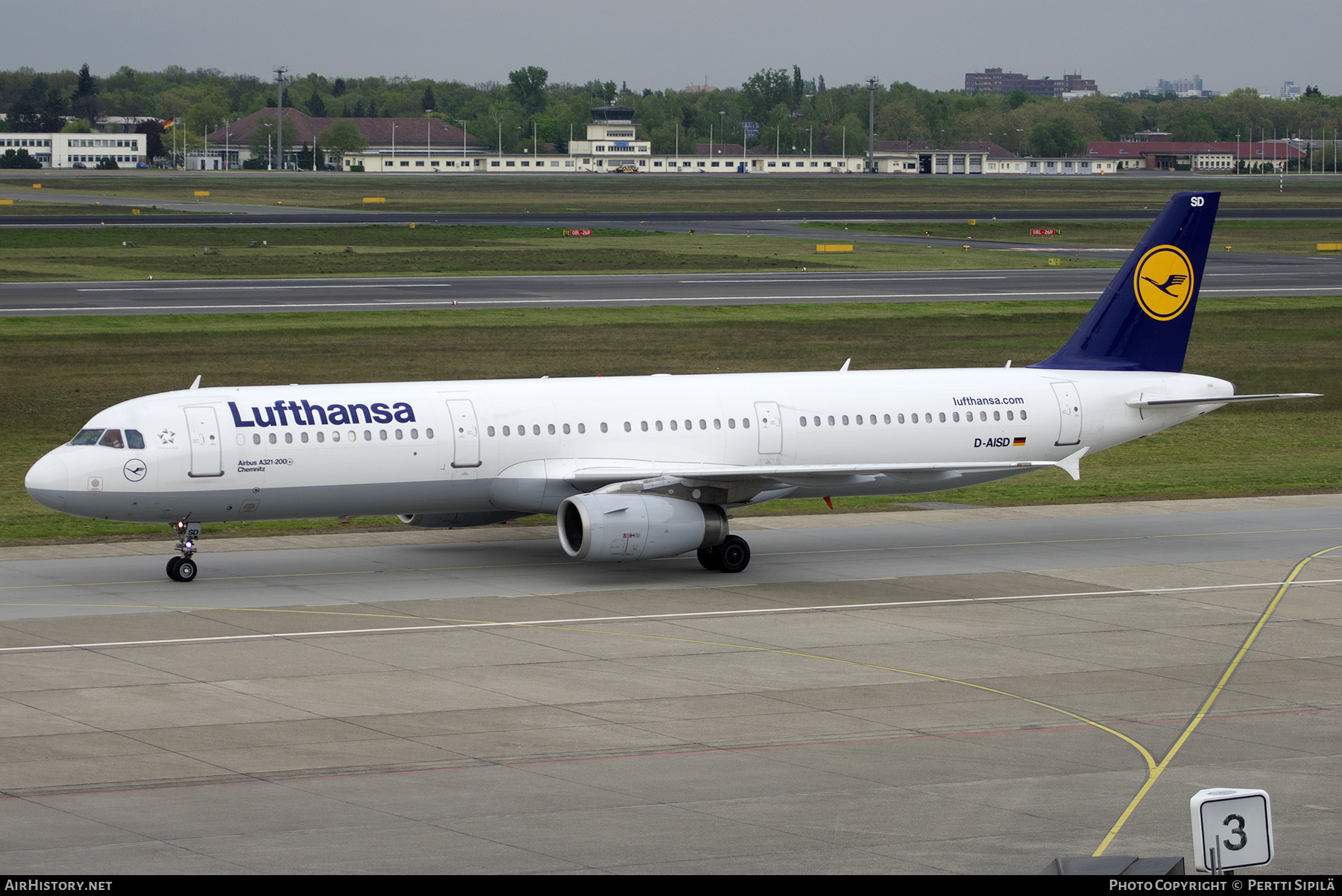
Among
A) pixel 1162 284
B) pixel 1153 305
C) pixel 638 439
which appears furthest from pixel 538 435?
pixel 1162 284

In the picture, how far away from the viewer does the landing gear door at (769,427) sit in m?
36.8

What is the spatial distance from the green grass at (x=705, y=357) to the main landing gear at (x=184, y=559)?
20.0 feet

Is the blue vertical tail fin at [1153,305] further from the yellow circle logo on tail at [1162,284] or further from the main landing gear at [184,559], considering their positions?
the main landing gear at [184,559]

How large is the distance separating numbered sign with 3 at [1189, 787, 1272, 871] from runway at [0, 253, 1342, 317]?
7254 cm

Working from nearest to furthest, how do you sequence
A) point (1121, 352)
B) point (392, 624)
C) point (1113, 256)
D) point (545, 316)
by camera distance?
1. point (392, 624)
2. point (1121, 352)
3. point (545, 316)
4. point (1113, 256)

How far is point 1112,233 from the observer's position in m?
141

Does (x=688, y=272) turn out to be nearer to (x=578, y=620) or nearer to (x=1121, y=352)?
(x=1121, y=352)

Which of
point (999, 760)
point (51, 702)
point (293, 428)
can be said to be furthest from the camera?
point (293, 428)

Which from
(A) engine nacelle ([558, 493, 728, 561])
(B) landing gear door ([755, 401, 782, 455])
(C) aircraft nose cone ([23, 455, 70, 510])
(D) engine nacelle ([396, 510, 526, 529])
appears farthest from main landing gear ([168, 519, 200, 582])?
(B) landing gear door ([755, 401, 782, 455])

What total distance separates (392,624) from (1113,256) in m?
94.2

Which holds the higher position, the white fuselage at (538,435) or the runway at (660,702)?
the white fuselage at (538,435)

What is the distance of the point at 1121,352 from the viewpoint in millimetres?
40438

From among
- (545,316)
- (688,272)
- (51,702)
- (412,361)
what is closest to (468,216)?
(688,272)

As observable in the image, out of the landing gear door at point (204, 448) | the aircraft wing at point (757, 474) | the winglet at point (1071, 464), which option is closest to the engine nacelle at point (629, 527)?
the aircraft wing at point (757, 474)
